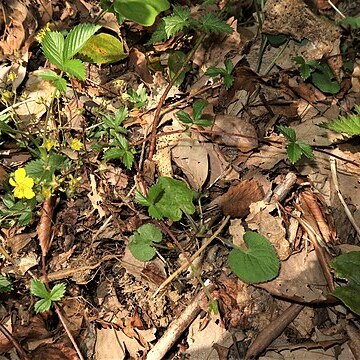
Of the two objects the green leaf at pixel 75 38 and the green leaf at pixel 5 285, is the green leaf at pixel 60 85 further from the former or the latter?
the green leaf at pixel 5 285

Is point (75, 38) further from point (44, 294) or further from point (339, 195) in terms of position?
point (339, 195)

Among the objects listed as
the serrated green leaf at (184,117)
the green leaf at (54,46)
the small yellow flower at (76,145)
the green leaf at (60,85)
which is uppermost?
the green leaf at (54,46)

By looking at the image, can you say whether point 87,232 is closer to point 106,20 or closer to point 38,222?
point 38,222

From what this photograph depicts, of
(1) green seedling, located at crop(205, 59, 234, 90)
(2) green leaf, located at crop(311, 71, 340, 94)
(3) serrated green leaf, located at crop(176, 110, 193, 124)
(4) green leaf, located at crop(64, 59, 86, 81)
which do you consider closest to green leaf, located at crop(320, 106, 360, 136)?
(2) green leaf, located at crop(311, 71, 340, 94)

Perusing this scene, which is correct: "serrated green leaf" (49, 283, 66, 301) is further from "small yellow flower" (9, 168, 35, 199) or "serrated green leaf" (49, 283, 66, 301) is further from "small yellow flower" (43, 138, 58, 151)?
"small yellow flower" (43, 138, 58, 151)

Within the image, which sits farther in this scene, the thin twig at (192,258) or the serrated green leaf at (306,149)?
the serrated green leaf at (306,149)

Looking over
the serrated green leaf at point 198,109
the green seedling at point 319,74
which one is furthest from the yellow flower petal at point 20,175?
the green seedling at point 319,74

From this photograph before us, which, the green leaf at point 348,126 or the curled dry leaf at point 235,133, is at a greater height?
the green leaf at point 348,126

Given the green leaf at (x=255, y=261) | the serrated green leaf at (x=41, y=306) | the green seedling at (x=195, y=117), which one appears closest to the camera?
the serrated green leaf at (x=41, y=306)
